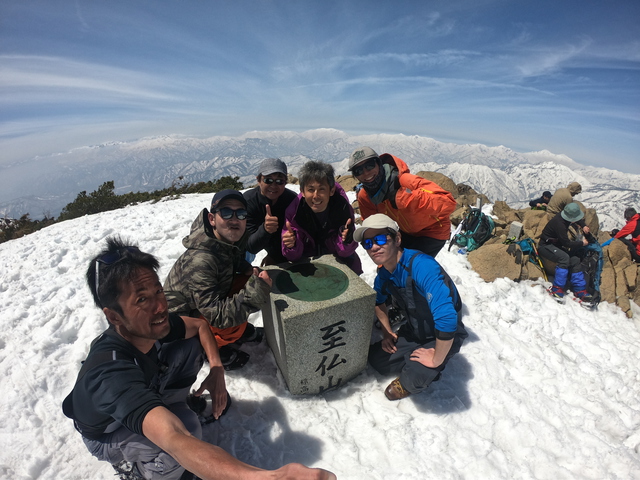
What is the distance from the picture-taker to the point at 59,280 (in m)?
5.75

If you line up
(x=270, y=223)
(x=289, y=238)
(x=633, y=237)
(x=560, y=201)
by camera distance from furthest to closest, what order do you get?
(x=560, y=201), (x=633, y=237), (x=270, y=223), (x=289, y=238)

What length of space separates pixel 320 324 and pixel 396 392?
147cm

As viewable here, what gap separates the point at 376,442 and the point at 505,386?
7.14ft

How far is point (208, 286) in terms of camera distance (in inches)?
124

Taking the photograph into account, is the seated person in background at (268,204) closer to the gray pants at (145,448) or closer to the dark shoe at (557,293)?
the gray pants at (145,448)

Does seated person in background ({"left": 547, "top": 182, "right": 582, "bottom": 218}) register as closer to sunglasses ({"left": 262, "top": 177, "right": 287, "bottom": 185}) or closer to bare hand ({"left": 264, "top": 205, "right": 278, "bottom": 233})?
sunglasses ({"left": 262, "top": 177, "right": 287, "bottom": 185})

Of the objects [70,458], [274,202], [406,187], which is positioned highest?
[406,187]

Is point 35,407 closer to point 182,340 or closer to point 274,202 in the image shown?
point 182,340

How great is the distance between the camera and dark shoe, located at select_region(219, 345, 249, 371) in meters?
3.86

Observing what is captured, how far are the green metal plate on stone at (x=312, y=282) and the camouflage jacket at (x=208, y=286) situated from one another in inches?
16.0

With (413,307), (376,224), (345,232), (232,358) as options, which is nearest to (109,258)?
(232,358)

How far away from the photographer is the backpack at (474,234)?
804 cm

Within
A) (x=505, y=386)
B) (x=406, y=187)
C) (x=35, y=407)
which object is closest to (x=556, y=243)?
(x=505, y=386)

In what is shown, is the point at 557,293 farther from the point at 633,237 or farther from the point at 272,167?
the point at 272,167
